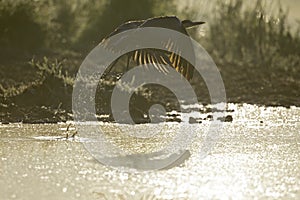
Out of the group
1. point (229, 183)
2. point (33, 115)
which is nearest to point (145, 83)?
point (33, 115)

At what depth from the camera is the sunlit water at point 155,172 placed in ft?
14.5

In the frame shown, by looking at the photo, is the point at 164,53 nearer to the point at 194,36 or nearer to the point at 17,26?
the point at 17,26

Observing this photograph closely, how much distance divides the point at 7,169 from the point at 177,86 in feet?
15.5

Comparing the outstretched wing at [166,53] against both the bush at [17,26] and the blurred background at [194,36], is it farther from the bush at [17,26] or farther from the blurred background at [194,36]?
the bush at [17,26]

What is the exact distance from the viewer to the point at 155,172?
5066 millimetres

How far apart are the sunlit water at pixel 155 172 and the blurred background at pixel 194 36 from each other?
8.14 feet

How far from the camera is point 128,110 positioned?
8.05 m

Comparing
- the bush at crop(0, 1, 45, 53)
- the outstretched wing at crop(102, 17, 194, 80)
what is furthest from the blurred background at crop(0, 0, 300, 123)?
the outstretched wing at crop(102, 17, 194, 80)

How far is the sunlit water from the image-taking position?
443 centimetres

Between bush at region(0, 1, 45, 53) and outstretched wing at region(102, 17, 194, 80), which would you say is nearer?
outstretched wing at region(102, 17, 194, 80)

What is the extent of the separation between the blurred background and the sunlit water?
248 centimetres

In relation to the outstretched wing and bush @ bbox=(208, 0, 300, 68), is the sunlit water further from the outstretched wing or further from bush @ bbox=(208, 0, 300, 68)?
bush @ bbox=(208, 0, 300, 68)

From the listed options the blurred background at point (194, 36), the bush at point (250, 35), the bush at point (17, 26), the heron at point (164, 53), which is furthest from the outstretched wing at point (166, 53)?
the bush at point (250, 35)

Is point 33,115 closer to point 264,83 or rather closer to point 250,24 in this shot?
point 264,83
